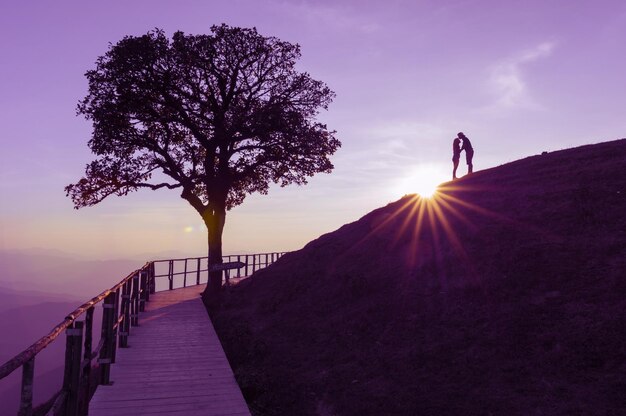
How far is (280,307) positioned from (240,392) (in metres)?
7.31

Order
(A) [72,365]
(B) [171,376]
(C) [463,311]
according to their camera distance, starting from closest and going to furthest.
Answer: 1. (A) [72,365]
2. (B) [171,376]
3. (C) [463,311]

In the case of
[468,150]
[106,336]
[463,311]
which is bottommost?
[106,336]

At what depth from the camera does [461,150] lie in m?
26.1

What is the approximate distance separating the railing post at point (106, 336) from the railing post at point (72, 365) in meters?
3.71

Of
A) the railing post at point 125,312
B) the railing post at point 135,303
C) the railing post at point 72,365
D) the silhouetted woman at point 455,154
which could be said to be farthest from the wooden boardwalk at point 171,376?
the silhouetted woman at point 455,154

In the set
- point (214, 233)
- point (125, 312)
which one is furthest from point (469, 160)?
point (125, 312)

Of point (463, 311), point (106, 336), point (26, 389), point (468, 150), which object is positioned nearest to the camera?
point (26, 389)

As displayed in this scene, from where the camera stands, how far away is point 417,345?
11.5m

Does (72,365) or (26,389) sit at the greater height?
(26,389)

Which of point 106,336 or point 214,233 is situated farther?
point 214,233

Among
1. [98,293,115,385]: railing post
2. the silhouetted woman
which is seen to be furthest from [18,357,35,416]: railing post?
the silhouetted woman

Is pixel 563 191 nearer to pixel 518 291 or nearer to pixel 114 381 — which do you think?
pixel 518 291

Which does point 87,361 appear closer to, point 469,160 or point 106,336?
point 106,336

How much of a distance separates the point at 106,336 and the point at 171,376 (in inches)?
72.0
